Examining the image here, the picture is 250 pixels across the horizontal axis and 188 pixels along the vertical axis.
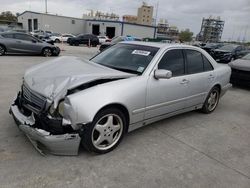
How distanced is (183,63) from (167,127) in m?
1.20

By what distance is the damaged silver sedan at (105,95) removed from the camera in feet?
9.25

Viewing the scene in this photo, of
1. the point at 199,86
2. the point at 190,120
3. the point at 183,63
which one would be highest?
the point at 183,63

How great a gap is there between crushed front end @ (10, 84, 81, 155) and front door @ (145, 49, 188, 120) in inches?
50.6

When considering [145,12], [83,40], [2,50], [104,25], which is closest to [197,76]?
[2,50]

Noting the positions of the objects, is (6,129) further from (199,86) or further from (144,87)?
(199,86)

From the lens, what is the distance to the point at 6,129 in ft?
12.1

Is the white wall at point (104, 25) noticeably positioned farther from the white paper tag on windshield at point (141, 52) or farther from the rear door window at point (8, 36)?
the white paper tag on windshield at point (141, 52)

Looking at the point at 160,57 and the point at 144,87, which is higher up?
the point at 160,57

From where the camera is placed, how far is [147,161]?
124 inches

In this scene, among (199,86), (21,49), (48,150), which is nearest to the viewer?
(48,150)

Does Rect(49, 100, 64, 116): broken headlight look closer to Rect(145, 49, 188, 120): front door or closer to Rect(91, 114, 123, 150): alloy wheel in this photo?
Rect(91, 114, 123, 150): alloy wheel

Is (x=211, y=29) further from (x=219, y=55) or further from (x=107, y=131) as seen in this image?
(x=107, y=131)

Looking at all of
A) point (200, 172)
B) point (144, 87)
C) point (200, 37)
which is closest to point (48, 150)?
point (144, 87)

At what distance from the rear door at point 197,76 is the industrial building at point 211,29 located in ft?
274
